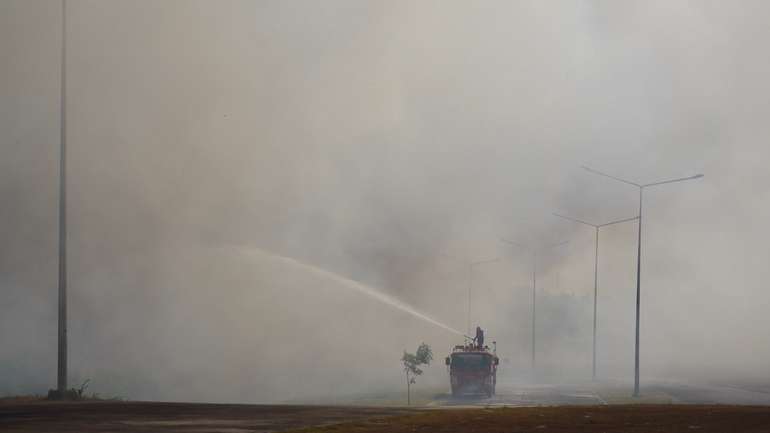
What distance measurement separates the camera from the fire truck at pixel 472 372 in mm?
75500

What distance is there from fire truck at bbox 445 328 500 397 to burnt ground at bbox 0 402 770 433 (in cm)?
3490

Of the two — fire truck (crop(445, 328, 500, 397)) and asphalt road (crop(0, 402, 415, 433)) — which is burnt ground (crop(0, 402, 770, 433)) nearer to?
asphalt road (crop(0, 402, 415, 433))

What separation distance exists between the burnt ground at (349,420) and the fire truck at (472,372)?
3490 cm

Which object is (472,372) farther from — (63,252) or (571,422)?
(571,422)

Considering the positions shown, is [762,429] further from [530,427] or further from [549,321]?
[549,321]

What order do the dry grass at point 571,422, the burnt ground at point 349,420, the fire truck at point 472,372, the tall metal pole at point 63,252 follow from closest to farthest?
the dry grass at point 571,422
the burnt ground at point 349,420
the tall metal pole at point 63,252
the fire truck at point 472,372

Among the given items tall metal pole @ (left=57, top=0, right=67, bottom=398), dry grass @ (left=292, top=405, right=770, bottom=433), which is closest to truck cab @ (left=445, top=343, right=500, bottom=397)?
tall metal pole @ (left=57, top=0, right=67, bottom=398)

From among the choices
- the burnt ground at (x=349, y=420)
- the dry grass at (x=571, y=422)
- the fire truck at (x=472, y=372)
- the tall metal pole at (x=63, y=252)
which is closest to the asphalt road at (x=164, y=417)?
the burnt ground at (x=349, y=420)

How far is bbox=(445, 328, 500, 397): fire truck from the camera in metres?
75.5

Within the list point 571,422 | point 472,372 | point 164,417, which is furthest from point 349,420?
point 472,372

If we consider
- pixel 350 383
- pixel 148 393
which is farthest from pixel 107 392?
pixel 350 383

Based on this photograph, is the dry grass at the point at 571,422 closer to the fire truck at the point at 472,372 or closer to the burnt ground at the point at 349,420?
the burnt ground at the point at 349,420

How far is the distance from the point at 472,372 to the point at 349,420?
43.4 m

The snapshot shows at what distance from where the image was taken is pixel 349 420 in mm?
33875
